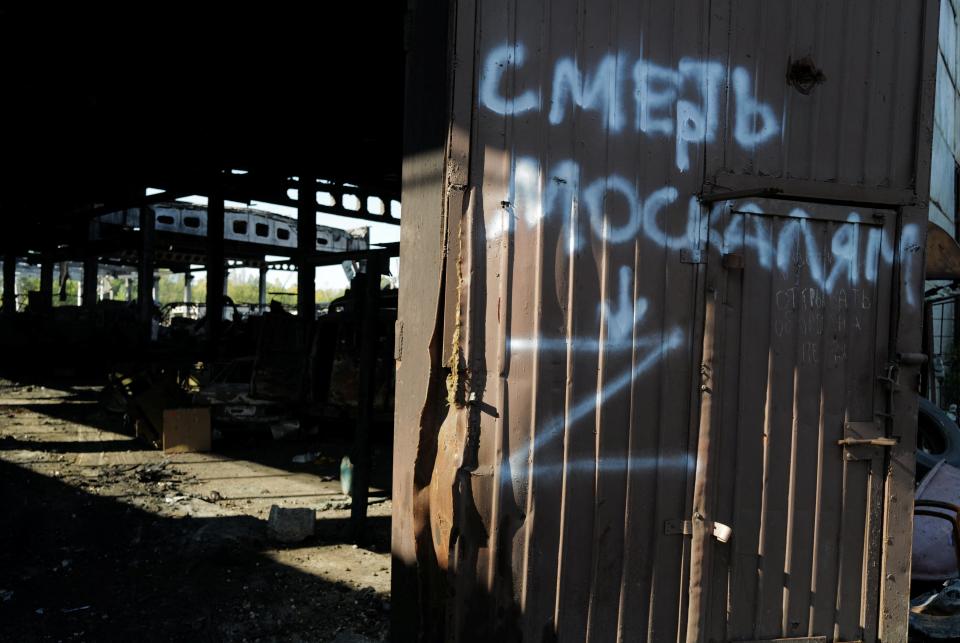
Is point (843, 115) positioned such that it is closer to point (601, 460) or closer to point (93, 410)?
point (601, 460)

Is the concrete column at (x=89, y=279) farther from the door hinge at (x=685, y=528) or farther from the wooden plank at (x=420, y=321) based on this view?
the door hinge at (x=685, y=528)

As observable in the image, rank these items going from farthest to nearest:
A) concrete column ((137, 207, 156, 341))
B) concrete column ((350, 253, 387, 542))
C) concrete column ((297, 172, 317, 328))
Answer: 1. concrete column ((137, 207, 156, 341))
2. concrete column ((297, 172, 317, 328))
3. concrete column ((350, 253, 387, 542))

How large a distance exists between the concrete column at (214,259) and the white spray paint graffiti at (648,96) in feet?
35.3

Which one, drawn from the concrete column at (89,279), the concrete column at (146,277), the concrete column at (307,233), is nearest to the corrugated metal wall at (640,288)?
the concrete column at (307,233)

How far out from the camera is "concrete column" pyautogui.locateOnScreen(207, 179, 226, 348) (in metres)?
12.4

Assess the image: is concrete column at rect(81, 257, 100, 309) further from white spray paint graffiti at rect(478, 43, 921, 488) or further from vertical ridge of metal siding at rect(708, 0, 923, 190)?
vertical ridge of metal siding at rect(708, 0, 923, 190)

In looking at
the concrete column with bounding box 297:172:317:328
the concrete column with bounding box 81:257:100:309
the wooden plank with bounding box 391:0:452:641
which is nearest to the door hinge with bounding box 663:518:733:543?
the wooden plank with bounding box 391:0:452:641

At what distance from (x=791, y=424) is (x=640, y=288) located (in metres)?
1.03

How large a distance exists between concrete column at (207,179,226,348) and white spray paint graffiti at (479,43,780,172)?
10.8 metres

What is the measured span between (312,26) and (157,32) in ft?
5.41

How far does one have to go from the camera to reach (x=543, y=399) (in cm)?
284

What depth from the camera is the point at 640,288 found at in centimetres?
296

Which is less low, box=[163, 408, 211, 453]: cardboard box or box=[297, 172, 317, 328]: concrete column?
box=[297, 172, 317, 328]: concrete column

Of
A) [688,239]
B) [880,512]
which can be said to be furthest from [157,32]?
[880,512]
